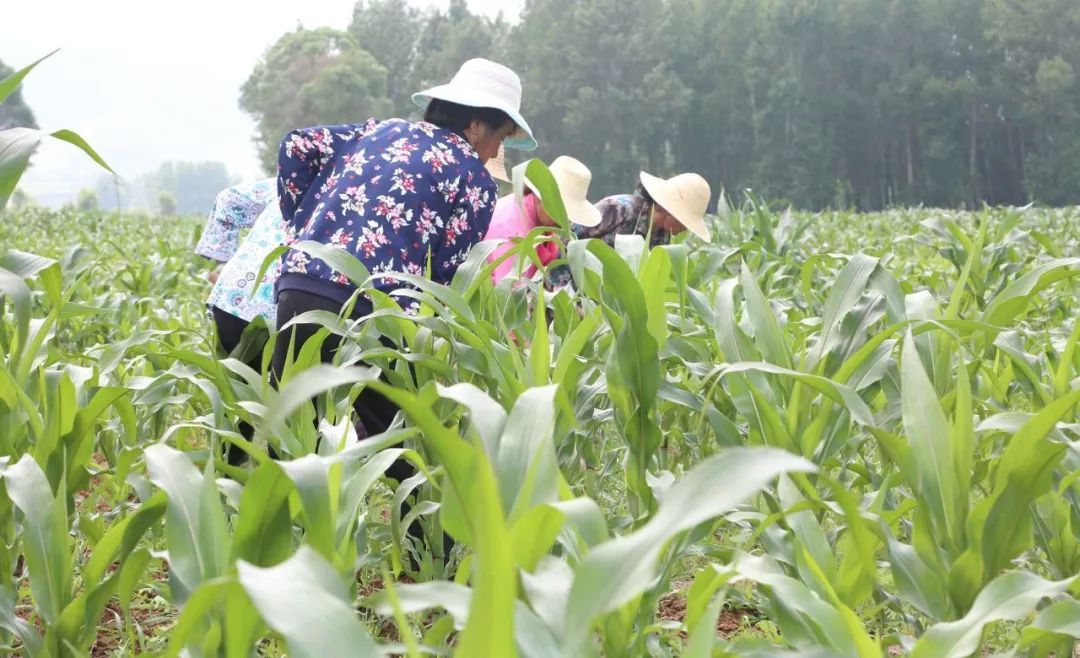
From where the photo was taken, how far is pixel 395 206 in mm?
2363

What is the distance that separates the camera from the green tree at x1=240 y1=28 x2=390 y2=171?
56812 mm

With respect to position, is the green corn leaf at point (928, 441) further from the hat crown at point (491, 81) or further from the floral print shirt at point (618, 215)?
the floral print shirt at point (618, 215)

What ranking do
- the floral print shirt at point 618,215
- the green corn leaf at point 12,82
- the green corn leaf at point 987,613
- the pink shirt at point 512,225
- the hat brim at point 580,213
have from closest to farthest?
the green corn leaf at point 987,613 < the green corn leaf at point 12,82 < the pink shirt at point 512,225 < the hat brim at point 580,213 < the floral print shirt at point 618,215

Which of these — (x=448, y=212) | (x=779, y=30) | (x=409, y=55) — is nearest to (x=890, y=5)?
(x=779, y=30)

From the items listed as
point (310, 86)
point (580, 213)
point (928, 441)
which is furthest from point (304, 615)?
point (310, 86)

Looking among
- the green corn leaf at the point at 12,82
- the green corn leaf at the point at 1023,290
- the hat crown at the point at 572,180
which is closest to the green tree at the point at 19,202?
the hat crown at the point at 572,180

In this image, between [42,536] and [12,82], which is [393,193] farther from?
[42,536]

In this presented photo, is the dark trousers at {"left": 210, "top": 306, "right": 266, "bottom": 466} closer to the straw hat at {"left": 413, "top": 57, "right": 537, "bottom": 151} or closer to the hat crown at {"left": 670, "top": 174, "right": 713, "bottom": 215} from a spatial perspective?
the straw hat at {"left": 413, "top": 57, "right": 537, "bottom": 151}

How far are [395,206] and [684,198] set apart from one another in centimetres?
218

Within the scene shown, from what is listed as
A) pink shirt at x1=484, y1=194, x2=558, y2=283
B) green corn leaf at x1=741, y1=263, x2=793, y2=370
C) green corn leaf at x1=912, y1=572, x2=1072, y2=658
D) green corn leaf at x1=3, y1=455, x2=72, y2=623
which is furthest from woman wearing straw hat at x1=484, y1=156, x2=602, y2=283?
green corn leaf at x1=912, y1=572, x2=1072, y2=658

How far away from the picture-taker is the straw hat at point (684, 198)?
4234 mm

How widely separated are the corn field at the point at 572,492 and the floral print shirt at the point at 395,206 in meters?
0.25

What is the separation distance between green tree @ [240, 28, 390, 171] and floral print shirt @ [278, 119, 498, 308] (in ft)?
173

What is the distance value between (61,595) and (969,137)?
48.5 m
